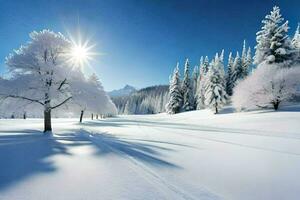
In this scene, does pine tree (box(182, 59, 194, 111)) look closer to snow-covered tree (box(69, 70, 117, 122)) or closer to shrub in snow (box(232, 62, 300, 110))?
shrub in snow (box(232, 62, 300, 110))

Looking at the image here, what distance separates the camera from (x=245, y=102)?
3102 centimetres

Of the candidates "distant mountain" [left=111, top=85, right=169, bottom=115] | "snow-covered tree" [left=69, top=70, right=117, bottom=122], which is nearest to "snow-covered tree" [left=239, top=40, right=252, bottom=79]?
"snow-covered tree" [left=69, top=70, right=117, bottom=122]

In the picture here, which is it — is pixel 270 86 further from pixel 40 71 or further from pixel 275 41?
pixel 40 71

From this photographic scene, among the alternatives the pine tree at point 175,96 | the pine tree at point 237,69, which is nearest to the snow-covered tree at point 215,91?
the pine tree at point 237,69

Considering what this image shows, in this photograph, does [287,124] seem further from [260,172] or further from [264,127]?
[260,172]

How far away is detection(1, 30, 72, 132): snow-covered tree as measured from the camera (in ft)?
50.7

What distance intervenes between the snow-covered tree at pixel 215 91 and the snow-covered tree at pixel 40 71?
32.2m

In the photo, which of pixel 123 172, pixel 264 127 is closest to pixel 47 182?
pixel 123 172

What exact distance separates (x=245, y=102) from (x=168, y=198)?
30.9 m

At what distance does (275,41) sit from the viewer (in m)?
31.3

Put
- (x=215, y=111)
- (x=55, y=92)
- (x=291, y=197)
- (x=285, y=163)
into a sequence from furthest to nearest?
(x=215, y=111) < (x=55, y=92) < (x=285, y=163) < (x=291, y=197)

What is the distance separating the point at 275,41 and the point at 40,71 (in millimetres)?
33182

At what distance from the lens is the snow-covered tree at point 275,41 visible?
1225 inches

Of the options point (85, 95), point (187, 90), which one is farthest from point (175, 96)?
point (85, 95)
